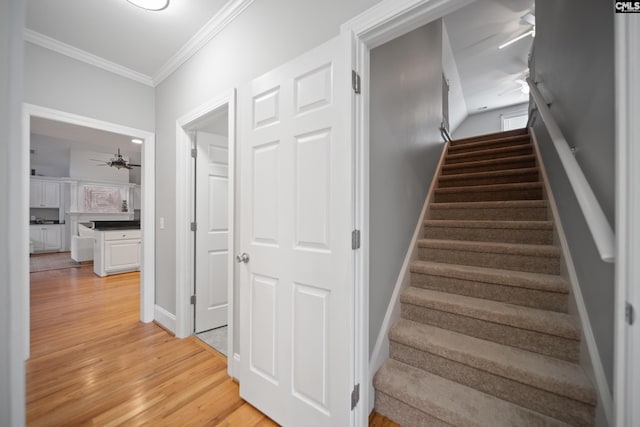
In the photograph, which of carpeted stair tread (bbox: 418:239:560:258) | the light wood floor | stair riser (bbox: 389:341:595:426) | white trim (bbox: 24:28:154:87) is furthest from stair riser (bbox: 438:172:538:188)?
white trim (bbox: 24:28:154:87)

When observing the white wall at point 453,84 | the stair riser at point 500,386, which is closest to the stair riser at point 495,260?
the stair riser at point 500,386

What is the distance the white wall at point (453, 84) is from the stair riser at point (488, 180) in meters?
2.52

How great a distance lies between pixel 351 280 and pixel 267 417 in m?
1.10

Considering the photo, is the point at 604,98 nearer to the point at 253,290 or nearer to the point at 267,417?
the point at 253,290

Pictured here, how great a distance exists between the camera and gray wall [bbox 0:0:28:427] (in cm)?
49

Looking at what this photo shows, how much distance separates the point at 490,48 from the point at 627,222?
16.6ft

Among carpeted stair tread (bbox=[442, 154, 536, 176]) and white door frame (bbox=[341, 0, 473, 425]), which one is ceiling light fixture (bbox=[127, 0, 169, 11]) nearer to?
white door frame (bbox=[341, 0, 473, 425])

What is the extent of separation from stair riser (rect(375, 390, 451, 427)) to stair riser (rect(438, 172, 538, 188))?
8.20 feet

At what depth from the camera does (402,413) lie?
1408 mm

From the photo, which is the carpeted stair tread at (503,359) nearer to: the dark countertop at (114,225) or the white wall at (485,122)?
the dark countertop at (114,225)

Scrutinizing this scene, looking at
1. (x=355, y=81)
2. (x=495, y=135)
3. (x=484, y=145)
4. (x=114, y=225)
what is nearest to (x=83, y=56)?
(x=355, y=81)

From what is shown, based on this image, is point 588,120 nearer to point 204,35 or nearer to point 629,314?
point 629,314

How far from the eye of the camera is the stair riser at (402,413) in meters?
1.33

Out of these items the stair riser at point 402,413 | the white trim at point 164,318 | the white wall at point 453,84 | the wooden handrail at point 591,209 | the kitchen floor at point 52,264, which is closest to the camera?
the wooden handrail at point 591,209
